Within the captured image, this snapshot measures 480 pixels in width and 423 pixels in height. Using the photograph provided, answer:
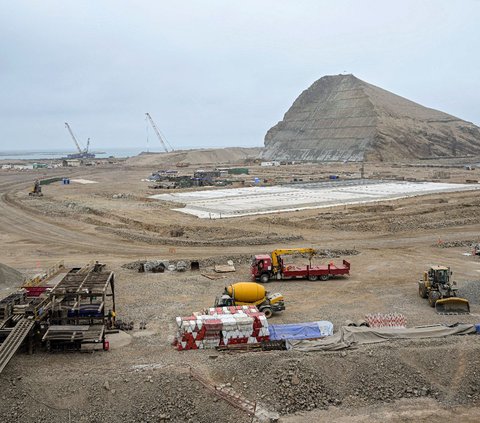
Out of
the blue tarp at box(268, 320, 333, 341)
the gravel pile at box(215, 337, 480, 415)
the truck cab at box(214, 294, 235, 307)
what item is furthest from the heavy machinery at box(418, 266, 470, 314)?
the truck cab at box(214, 294, 235, 307)

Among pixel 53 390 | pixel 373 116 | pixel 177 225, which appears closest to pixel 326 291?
pixel 53 390

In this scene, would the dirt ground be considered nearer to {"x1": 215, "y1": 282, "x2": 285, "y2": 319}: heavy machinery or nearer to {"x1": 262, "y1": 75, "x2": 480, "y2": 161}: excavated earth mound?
{"x1": 215, "y1": 282, "x2": 285, "y2": 319}: heavy machinery

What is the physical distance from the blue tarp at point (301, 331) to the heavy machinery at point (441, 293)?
228 inches

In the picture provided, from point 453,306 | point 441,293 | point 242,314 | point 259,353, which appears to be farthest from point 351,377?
point 441,293

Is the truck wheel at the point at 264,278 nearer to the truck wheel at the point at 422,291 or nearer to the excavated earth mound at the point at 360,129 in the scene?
the truck wheel at the point at 422,291

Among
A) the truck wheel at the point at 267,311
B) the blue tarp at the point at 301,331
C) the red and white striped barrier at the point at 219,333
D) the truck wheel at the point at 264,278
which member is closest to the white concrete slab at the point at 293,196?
the truck wheel at the point at 264,278

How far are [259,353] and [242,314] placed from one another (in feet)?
7.13

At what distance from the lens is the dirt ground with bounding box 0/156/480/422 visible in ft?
48.6

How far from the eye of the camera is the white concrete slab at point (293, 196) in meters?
52.5

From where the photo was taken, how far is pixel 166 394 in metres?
15.0

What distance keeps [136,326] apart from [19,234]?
84.4ft

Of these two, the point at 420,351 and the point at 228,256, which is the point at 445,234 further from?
the point at 420,351

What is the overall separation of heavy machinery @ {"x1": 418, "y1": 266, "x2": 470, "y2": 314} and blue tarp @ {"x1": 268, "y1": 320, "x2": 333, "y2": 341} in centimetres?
580

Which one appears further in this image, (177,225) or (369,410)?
(177,225)
